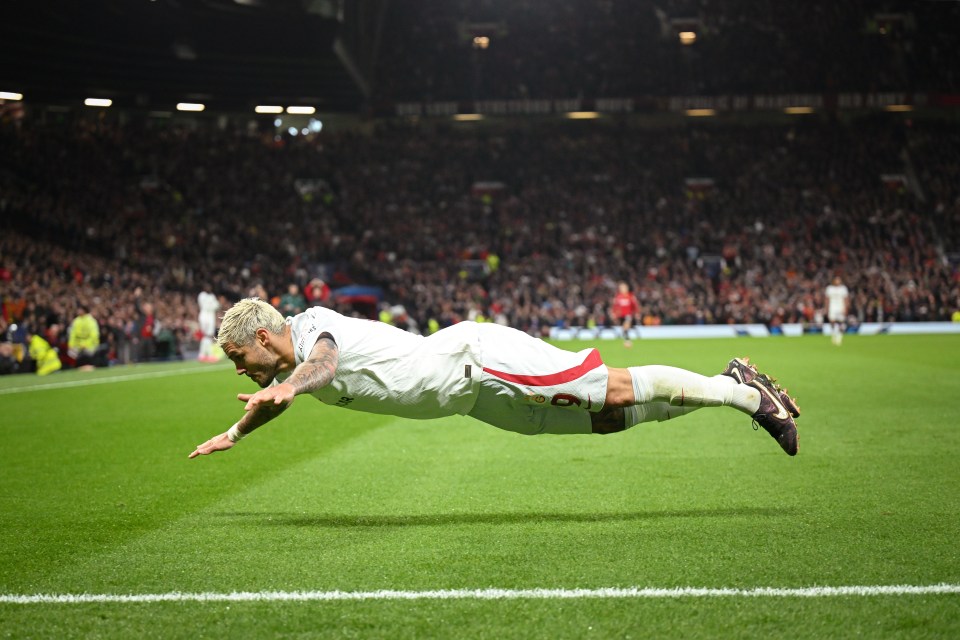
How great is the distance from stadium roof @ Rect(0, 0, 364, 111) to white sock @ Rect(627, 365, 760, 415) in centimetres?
2355

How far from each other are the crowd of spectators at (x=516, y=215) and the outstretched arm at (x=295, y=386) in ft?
88.4

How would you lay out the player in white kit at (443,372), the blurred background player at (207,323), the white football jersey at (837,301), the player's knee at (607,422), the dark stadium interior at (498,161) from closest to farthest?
the player in white kit at (443,372), the player's knee at (607,422), the blurred background player at (207,323), the white football jersey at (837,301), the dark stadium interior at (498,161)

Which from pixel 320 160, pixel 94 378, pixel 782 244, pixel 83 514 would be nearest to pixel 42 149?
pixel 320 160

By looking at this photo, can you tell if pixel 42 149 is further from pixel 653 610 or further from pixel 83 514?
pixel 653 610

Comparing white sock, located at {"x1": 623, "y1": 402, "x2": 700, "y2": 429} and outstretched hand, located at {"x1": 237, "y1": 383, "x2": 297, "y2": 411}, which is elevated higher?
outstretched hand, located at {"x1": 237, "y1": 383, "x2": 297, "y2": 411}

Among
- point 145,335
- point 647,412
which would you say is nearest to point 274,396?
point 647,412

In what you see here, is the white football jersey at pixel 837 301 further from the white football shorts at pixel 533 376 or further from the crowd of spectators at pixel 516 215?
the white football shorts at pixel 533 376

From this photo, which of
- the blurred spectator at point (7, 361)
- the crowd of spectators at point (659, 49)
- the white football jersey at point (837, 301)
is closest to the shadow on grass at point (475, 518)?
the blurred spectator at point (7, 361)

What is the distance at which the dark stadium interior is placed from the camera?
35500mm

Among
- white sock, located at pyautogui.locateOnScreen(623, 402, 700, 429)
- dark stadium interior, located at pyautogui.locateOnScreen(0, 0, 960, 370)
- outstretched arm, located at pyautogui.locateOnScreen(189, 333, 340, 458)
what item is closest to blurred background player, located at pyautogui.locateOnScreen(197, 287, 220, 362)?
dark stadium interior, located at pyautogui.locateOnScreen(0, 0, 960, 370)

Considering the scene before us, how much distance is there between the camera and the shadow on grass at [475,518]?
581 cm

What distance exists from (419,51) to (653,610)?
48.2 metres

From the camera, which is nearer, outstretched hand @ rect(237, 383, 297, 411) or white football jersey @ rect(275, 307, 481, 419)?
outstretched hand @ rect(237, 383, 297, 411)

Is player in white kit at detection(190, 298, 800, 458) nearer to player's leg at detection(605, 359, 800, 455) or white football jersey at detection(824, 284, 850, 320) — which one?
player's leg at detection(605, 359, 800, 455)
